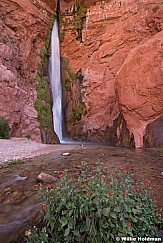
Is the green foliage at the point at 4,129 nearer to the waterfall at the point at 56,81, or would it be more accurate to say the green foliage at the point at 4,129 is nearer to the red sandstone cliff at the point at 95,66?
the red sandstone cliff at the point at 95,66

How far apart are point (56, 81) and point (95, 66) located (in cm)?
428

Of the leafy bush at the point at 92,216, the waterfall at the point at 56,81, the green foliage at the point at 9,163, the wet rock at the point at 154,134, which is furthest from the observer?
the waterfall at the point at 56,81

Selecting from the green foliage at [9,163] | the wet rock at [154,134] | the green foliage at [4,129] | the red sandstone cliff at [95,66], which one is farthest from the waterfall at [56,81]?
the green foliage at [9,163]

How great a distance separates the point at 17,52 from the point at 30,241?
A: 1699 cm

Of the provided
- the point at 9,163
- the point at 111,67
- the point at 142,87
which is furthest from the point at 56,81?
the point at 9,163

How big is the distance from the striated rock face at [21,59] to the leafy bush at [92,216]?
12.6m

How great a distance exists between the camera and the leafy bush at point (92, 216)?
1966 millimetres

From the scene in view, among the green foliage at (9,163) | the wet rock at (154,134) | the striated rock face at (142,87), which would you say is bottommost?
the green foliage at (9,163)

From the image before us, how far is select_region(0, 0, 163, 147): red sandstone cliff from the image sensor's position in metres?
12.5

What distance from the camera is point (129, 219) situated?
6.81 ft

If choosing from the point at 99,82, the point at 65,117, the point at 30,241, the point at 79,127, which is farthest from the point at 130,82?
the point at 30,241

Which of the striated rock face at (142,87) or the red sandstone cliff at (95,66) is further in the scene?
the red sandstone cliff at (95,66)

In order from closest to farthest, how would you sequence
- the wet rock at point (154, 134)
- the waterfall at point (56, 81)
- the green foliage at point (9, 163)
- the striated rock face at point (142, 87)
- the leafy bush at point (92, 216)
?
the leafy bush at point (92, 216)
the green foliage at point (9, 163)
the wet rock at point (154, 134)
the striated rock face at point (142, 87)
the waterfall at point (56, 81)

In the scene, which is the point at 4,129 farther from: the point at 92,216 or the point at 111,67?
the point at 92,216
